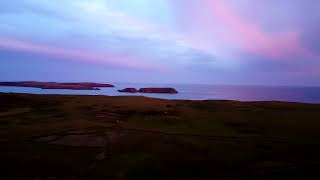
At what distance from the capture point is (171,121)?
26.7 metres

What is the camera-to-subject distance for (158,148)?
55.9 feet

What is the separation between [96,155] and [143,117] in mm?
14295

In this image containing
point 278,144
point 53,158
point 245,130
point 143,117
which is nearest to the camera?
point 53,158

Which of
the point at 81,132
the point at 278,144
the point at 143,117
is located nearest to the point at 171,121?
the point at 143,117

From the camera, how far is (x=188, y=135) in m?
20.9

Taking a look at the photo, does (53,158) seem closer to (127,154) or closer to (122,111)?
(127,154)

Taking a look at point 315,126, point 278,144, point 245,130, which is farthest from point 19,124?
point 315,126

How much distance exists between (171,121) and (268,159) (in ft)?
40.4

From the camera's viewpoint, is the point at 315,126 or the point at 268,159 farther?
the point at 315,126

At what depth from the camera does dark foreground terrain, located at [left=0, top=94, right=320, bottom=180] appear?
1287cm

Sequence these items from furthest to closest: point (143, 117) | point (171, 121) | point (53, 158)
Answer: point (143, 117)
point (171, 121)
point (53, 158)

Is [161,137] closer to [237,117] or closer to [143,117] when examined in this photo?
[143,117]

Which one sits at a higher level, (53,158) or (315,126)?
(315,126)

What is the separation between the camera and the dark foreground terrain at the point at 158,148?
1287 centimetres
